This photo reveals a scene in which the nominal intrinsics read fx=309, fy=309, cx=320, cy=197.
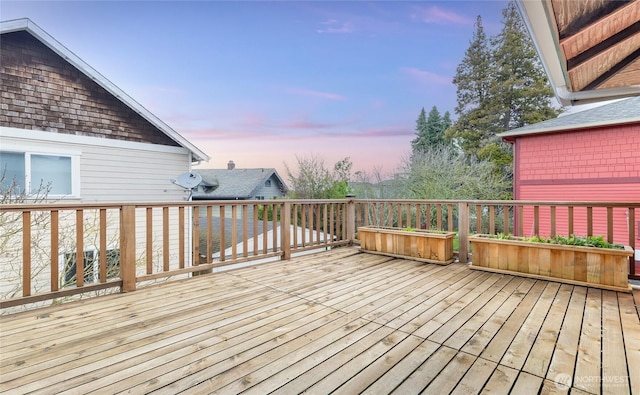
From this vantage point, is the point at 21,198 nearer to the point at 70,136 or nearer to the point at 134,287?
the point at 70,136

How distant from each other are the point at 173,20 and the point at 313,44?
3511mm

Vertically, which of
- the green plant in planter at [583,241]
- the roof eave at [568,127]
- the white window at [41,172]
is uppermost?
the roof eave at [568,127]

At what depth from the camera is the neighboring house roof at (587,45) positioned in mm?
1423

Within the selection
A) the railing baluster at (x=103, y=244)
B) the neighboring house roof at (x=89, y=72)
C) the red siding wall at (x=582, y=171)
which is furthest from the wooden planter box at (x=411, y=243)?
the red siding wall at (x=582, y=171)

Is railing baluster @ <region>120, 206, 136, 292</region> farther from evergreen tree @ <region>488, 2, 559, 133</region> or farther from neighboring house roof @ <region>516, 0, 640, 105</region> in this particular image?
evergreen tree @ <region>488, 2, 559, 133</region>

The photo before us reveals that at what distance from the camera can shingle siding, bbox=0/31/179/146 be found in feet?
16.9

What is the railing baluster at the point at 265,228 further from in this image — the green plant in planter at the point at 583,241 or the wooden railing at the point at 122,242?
the green plant in planter at the point at 583,241

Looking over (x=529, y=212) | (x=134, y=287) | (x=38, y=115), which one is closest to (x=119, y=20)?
(x=38, y=115)

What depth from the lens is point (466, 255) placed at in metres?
4.26

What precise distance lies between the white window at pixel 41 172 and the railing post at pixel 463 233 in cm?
666

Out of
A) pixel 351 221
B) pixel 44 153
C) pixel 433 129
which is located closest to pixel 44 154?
pixel 44 153

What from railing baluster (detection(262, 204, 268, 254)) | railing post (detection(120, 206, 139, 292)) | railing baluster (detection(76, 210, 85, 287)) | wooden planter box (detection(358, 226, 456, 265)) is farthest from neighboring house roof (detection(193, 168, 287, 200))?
railing baluster (detection(76, 210, 85, 287))

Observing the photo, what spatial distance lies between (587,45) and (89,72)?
725 centimetres

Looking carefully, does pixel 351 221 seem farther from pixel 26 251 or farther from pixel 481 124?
pixel 481 124
